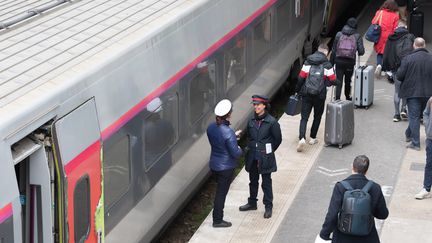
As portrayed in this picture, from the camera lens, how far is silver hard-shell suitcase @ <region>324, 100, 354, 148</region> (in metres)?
13.6

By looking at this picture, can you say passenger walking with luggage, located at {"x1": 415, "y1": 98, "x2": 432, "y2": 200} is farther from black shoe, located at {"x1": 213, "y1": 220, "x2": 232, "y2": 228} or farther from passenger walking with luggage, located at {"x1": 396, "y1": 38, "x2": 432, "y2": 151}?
black shoe, located at {"x1": 213, "y1": 220, "x2": 232, "y2": 228}

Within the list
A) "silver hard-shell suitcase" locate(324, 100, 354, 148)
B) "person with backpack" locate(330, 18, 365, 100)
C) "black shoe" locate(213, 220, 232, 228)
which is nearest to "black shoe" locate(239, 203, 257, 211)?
"black shoe" locate(213, 220, 232, 228)

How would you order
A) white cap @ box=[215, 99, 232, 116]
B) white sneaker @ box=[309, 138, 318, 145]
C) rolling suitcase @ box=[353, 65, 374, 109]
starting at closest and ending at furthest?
white cap @ box=[215, 99, 232, 116], white sneaker @ box=[309, 138, 318, 145], rolling suitcase @ box=[353, 65, 374, 109]

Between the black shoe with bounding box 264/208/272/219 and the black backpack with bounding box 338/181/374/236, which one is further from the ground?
the black backpack with bounding box 338/181/374/236

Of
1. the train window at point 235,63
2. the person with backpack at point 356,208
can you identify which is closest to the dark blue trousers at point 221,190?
the train window at point 235,63

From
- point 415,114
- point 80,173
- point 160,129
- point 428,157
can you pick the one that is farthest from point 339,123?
point 80,173

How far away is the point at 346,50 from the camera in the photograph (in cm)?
1490

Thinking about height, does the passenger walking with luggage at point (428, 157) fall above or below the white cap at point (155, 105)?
below

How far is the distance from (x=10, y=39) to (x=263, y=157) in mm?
3577

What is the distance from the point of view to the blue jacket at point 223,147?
35.4ft

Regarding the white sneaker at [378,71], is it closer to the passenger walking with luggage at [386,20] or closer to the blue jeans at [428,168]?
the passenger walking with luggage at [386,20]

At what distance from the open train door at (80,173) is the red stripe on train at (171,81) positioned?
0.37 m

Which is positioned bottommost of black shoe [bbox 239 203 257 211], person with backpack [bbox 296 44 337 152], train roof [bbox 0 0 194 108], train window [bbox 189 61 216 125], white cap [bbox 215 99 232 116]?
black shoe [bbox 239 203 257 211]

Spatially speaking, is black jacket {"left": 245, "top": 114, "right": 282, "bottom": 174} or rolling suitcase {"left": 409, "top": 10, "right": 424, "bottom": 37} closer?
black jacket {"left": 245, "top": 114, "right": 282, "bottom": 174}
